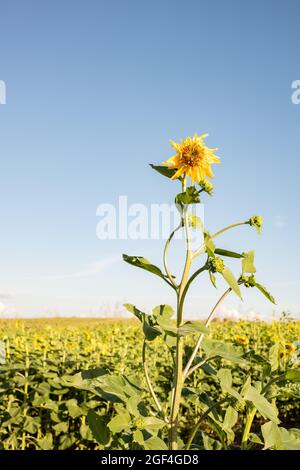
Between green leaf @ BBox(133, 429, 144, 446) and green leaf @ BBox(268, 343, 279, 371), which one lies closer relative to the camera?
green leaf @ BBox(133, 429, 144, 446)

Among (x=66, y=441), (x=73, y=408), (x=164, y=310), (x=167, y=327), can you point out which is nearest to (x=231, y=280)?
(x=167, y=327)

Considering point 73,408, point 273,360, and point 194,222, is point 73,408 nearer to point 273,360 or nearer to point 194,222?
point 273,360

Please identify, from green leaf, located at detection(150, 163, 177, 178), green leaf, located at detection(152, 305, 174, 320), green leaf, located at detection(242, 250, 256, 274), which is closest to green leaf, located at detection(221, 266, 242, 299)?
green leaf, located at detection(242, 250, 256, 274)

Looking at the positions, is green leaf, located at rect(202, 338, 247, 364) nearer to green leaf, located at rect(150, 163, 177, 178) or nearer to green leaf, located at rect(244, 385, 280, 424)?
green leaf, located at rect(244, 385, 280, 424)

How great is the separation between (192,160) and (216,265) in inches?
20.4

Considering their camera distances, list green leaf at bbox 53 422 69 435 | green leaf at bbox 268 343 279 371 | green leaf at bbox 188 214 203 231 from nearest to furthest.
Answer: green leaf at bbox 188 214 203 231 → green leaf at bbox 268 343 279 371 → green leaf at bbox 53 422 69 435

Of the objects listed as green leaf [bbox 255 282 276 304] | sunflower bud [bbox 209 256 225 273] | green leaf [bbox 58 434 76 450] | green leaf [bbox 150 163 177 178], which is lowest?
green leaf [bbox 58 434 76 450]

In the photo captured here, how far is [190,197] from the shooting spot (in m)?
1.83

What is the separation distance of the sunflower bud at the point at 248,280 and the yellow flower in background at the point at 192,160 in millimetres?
454

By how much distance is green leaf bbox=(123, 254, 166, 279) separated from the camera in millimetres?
1787

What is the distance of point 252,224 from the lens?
203 centimetres

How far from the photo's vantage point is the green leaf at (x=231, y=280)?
170 centimetres

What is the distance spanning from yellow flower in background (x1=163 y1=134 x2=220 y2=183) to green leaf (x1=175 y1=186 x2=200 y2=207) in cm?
17

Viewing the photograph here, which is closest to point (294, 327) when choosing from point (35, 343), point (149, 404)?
point (149, 404)
